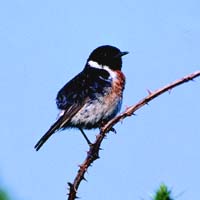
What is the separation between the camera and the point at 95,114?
6.18 m

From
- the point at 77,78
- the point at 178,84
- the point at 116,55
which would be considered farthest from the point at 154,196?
the point at 116,55

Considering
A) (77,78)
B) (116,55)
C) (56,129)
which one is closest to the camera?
(56,129)

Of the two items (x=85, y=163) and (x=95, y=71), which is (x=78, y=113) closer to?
(x=95, y=71)

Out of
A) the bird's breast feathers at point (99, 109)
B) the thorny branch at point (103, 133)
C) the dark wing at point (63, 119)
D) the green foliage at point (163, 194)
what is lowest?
the green foliage at point (163, 194)

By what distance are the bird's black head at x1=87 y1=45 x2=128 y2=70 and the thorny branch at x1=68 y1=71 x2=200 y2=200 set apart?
15.5 ft

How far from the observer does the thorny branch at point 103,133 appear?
2.01m

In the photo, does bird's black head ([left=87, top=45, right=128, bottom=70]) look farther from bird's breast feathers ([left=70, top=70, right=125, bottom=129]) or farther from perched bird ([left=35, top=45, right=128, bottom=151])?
bird's breast feathers ([left=70, top=70, right=125, bottom=129])

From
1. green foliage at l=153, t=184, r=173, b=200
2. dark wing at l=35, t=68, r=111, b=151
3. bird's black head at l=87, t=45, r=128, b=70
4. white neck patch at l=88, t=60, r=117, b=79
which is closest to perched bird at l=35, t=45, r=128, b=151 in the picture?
dark wing at l=35, t=68, r=111, b=151

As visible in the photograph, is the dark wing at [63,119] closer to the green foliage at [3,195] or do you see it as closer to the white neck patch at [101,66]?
the white neck patch at [101,66]

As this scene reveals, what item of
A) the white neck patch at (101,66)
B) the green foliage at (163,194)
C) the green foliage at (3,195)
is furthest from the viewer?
the white neck patch at (101,66)

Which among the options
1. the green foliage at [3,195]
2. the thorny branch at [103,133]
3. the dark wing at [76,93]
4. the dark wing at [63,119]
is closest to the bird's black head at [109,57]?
the dark wing at [76,93]

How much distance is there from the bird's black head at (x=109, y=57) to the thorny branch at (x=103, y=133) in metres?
4.71

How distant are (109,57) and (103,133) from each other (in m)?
4.86

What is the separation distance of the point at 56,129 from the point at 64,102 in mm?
507
